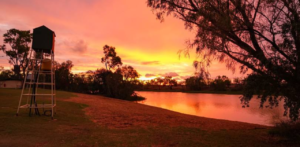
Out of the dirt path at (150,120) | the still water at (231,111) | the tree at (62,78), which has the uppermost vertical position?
the tree at (62,78)

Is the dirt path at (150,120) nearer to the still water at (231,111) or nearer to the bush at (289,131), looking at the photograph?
the bush at (289,131)

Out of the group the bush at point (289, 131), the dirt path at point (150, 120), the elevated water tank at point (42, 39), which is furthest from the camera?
the dirt path at point (150, 120)

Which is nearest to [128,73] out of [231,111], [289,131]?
[231,111]

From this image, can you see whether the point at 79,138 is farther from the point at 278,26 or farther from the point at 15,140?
the point at 278,26

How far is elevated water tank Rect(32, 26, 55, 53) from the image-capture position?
29.9 feet

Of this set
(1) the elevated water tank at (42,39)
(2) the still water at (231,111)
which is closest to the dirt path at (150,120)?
(1) the elevated water tank at (42,39)

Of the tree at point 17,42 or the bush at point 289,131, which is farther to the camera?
the tree at point 17,42

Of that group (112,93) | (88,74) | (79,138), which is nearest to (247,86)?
(79,138)

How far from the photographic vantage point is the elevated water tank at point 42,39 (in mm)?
9109

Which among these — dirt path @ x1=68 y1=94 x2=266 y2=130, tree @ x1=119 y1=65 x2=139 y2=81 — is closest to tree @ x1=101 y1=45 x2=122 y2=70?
tree @ x1=119 y1=65 x2=139 y2=81

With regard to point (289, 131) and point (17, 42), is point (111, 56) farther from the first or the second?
point (289, 131)

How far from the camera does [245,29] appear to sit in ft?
20.9

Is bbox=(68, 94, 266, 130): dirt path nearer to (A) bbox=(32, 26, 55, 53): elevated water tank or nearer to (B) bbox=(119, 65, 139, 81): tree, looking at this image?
(A) bbox=(32, 26, 55, 53): elevated water tank

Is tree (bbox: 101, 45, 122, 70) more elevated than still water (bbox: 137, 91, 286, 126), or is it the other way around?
tree (bbox: 101, 45, 122, 70)
